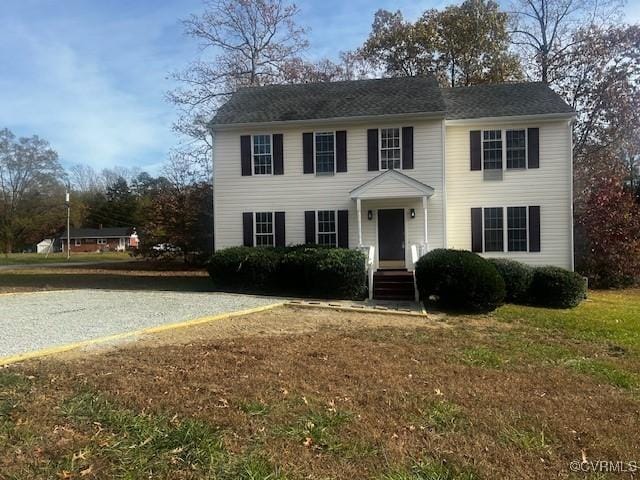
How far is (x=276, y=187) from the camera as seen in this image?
16.3m

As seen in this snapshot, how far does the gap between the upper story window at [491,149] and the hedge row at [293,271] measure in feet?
19.2

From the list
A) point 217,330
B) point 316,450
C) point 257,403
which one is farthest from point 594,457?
point 217,330

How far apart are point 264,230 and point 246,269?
2.68 metres

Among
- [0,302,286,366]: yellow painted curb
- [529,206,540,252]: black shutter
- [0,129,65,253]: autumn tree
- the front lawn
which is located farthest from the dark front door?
[0,129,65,253]: autumn tree

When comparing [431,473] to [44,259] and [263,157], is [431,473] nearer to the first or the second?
[263,157]

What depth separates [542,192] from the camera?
15.5 metres

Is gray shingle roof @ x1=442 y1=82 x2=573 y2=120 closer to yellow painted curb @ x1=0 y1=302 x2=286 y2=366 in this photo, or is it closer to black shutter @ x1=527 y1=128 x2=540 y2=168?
black shutter @ x1=527 y1=128 x2=540 y2=168

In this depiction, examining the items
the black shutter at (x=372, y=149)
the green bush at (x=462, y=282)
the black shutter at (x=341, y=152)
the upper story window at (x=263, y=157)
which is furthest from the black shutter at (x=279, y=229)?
the green bush at (x=462, y=282)

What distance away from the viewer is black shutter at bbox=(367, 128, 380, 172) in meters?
15.8

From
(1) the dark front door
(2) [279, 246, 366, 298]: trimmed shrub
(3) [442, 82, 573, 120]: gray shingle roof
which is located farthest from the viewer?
(1) the dark front door

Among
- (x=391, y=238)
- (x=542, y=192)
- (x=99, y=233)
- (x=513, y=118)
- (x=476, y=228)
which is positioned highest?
(x=513, y=118)

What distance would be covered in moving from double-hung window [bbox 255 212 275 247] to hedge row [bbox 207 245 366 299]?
143 centimetres

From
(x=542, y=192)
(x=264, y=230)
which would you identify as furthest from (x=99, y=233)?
(x=542, y=192)

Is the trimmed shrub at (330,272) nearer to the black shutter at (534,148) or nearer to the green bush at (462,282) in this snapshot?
the green bush at (462,282)
